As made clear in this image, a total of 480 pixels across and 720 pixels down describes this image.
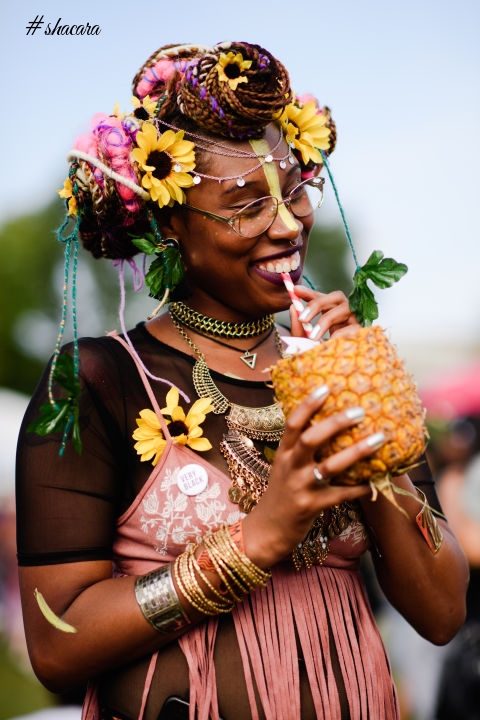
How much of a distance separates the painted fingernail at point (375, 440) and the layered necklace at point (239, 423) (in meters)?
0.55

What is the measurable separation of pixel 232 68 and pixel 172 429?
38.8 inches

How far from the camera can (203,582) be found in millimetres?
1968

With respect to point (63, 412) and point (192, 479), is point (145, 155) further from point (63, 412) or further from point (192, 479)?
point (192, 479)

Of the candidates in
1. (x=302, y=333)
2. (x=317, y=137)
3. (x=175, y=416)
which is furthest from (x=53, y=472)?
(x=317, y=137)

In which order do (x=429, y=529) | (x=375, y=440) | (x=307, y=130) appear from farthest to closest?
(x=307, y=130) < (x=429, y=529) < (x=375, y=440)

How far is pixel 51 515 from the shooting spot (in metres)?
2.10

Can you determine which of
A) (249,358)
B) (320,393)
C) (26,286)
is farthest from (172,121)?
(26,286)

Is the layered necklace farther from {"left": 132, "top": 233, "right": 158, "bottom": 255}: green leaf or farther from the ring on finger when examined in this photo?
the ring on finger

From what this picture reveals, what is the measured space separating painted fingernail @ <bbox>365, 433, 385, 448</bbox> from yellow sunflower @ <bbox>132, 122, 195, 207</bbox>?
95 cm

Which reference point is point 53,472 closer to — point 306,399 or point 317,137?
point 306,399

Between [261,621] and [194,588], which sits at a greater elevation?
[194,588]

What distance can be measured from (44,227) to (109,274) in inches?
332

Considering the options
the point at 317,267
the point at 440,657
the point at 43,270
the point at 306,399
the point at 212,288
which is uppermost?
the point at 306,399

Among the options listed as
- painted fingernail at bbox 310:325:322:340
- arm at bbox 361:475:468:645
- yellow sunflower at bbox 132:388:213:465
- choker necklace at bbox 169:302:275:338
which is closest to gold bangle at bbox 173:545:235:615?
yellow sunflower at bbox 132:388:213:465
